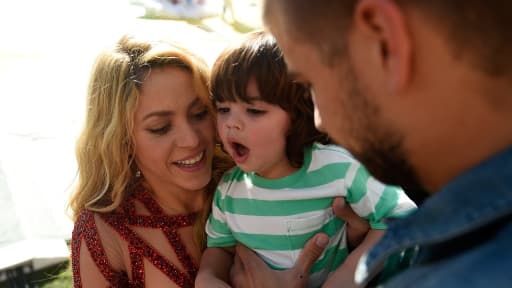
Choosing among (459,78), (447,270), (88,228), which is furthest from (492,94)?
(88,228)

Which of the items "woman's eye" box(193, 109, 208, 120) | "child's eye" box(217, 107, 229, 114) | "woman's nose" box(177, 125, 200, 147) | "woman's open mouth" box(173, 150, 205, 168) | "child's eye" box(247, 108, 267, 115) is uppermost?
"child's eye" box(247, 108, 267, 115)

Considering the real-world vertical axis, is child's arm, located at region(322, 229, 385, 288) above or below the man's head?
below

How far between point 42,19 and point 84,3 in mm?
1168

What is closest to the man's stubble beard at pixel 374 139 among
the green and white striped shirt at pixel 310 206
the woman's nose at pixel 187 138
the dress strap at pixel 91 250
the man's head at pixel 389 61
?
the man's head at pixel 389 61

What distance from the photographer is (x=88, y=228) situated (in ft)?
7.40

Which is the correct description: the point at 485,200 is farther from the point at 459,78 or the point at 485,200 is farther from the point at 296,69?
the point at 296,69

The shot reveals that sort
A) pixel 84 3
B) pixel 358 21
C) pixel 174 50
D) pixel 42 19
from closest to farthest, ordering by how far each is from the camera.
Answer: pixel 358 21 → pixel 174 50 → pixel 42 19 → pixel 84 3

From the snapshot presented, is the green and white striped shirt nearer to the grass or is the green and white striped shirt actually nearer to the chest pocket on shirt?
the chest pocket on shirt

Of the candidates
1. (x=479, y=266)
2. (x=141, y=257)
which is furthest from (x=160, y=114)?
(x=479, y=266)

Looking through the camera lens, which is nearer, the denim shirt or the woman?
the denim shirt

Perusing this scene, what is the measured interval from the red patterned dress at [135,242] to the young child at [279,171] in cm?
20

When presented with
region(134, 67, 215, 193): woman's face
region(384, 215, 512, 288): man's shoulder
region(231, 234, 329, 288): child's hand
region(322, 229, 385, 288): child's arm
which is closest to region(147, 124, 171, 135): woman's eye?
region(134, 67, 215, 193): woman's face

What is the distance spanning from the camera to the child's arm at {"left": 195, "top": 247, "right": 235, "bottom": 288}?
196cm

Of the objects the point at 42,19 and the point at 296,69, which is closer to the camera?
the point at 296,69
